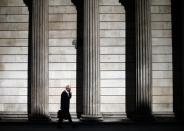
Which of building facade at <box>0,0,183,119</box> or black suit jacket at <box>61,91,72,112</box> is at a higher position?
building facade at <box>0,0,183,119</box>

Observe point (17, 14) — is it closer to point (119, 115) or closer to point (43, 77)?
point (43, 77)

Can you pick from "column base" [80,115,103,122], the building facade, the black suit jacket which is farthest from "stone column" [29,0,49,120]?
"column base" [80,115,103,122]

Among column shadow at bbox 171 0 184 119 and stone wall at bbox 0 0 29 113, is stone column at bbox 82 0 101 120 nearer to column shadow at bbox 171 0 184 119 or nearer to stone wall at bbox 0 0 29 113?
stone wall at bbox 0 0 29 113

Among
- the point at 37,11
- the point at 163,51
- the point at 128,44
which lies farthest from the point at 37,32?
the point at 163,51

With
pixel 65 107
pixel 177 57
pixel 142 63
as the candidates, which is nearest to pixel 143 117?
pixel 142 63

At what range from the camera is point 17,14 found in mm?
25172

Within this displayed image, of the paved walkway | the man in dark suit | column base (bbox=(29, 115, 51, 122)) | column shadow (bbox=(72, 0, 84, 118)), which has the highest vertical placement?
column shadow (bbox=(72, 0, 84, 118))

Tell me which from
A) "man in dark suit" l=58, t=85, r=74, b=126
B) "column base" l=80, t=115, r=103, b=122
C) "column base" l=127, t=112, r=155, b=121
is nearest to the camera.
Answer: "man in dark suit" l=58, t=85, r=74, b=126

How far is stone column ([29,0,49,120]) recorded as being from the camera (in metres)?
24.3

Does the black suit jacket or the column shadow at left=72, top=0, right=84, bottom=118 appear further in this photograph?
the column shadow at left=72, top=0, right=84, bottom=118

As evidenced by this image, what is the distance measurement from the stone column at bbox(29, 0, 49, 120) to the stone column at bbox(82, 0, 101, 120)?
2.15 metres

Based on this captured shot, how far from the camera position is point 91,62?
24.1 meters

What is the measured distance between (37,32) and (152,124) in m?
7.83

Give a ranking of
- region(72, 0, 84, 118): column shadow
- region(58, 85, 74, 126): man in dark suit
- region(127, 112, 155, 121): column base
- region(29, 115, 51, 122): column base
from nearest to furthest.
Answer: region(58, 85, 74, 126): man in dark suit
region(127, 112, 155, 121): column base
region(29, 115, 51, 122): column base
region(72, 0, 84, 118): column shadow
